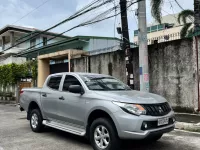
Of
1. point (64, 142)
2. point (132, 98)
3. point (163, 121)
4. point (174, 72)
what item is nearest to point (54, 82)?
point (64, 142)

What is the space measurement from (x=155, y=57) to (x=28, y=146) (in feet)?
24.1

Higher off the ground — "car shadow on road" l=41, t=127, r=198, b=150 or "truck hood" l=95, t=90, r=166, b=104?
"truck hood" l=95, t=90, r=166, b=104

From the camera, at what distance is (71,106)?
6012 millimetres

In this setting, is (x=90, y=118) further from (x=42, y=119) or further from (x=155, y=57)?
(x=155, y=57)

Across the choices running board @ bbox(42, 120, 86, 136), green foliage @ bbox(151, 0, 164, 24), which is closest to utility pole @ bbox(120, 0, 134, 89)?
green foliage @ bbox(151, 0, 164, 24)

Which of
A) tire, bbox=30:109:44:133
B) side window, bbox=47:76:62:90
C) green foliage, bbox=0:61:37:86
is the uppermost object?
green foliage, bbox=0:61:37:86

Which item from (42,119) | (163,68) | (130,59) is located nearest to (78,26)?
(130,59)

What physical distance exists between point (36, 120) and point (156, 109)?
12.6 feet

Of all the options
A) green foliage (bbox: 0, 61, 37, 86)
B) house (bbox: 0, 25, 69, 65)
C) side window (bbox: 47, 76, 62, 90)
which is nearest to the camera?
side window (bbox: 47, 76, 62, 90)

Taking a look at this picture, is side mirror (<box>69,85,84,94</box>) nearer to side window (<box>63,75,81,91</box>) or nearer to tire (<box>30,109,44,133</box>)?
side window (<box>63,75,81,91</box>)

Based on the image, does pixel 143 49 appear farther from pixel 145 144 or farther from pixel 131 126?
pixel 131 126

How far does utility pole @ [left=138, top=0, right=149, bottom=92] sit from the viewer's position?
9.89 m

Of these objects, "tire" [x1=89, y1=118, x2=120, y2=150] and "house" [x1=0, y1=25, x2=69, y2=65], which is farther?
"house" [x1=0, y1=25, x2=69, y2=65]

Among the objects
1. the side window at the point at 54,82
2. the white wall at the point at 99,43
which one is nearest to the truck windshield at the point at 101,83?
the side window at the point at 54,82
